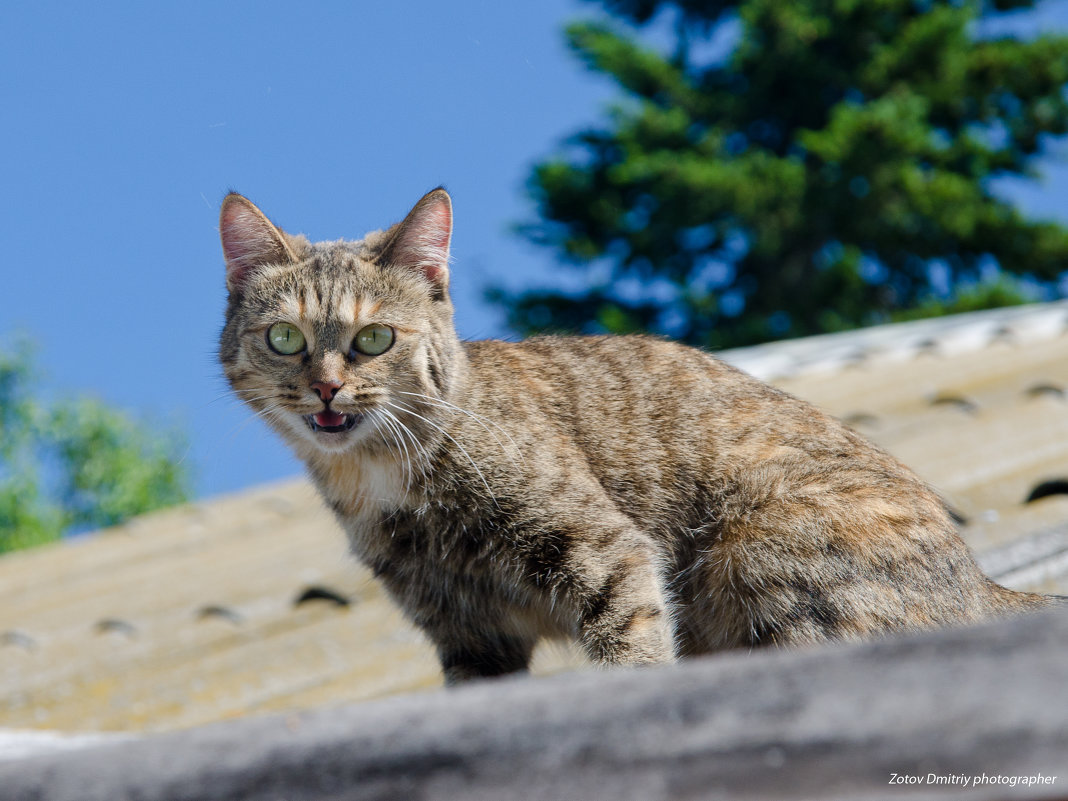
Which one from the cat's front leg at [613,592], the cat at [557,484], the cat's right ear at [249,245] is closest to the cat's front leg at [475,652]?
the cat at [557,484]

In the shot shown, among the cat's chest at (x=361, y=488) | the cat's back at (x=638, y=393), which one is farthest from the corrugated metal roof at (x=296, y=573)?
the cat's back at (x=638, y=393)

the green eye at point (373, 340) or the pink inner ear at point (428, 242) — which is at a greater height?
the pink inner ear at point (428, 242)

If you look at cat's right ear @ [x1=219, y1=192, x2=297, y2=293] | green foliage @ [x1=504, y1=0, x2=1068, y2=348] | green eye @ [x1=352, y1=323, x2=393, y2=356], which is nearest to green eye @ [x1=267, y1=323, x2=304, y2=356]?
green eye @ [x1=352, y1=323, x2=393, y2=356]

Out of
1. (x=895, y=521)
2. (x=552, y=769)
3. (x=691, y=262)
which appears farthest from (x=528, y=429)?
(x=691, y=262)

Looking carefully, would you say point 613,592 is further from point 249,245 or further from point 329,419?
point 249,245

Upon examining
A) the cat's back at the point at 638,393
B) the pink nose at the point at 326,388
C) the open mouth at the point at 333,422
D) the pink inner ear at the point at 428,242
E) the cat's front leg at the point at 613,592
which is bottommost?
the cat's front leg at the point at 613,592

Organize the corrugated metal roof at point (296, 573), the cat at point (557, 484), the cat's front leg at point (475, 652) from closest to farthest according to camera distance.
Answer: the cat at point (557, 484) < the cat's front leg at point (475, 652) < the corrugated metal roof at point (296, 573)

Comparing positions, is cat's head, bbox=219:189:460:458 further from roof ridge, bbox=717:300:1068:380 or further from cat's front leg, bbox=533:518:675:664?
roof ridge, bbox=717:300:1068:380

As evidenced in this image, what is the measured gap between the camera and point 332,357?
2396 millimetres

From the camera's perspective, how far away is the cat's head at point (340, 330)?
2.39m

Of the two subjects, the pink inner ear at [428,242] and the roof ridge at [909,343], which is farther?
the roof ridge at [909,343]

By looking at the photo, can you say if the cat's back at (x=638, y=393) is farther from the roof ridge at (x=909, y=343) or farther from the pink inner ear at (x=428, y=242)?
the roof ridge at (x=909, y=343)

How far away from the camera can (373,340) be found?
2.49m

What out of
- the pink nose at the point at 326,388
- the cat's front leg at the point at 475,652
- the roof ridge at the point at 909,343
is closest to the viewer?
the pink nose at the point at 326,388
